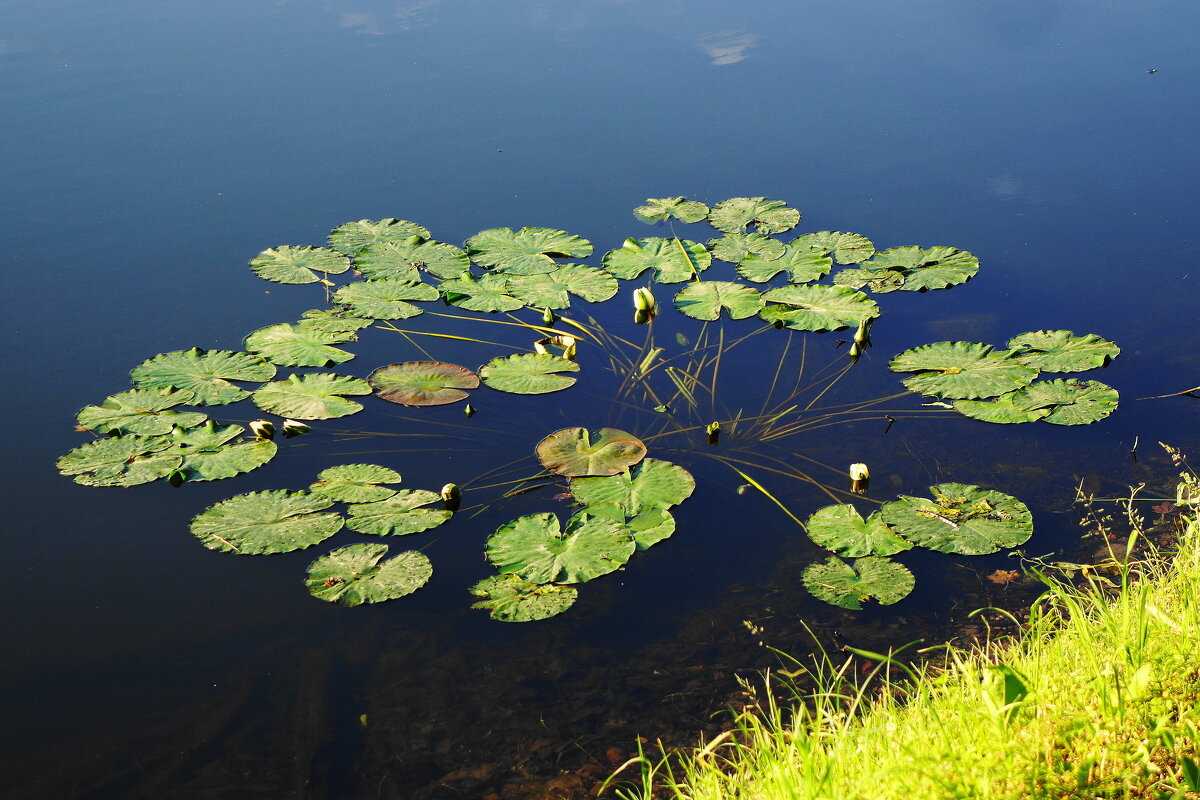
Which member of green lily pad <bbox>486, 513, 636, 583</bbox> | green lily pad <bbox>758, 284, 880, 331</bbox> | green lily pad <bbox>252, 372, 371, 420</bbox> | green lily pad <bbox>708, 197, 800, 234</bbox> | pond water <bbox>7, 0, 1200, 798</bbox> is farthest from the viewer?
green lily pad <bbox>708, 197, 800, 234</bbox>

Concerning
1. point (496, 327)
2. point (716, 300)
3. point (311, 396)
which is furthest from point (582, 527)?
point (716, 300)

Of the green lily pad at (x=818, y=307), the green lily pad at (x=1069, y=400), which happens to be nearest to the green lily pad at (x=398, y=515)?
the green lily pad at (x=818, y=307)

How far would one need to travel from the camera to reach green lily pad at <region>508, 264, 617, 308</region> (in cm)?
492

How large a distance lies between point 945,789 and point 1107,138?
20.5ft

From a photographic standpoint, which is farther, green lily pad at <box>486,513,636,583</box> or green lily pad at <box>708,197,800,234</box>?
green lily pad at <box>708,197,800,234</box>

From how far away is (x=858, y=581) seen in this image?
10.8 feet

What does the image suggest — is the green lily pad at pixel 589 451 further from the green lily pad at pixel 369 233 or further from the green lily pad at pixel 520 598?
Result: the green lily pad at pixel 369 233

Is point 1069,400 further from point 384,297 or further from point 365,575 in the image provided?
point 384,297

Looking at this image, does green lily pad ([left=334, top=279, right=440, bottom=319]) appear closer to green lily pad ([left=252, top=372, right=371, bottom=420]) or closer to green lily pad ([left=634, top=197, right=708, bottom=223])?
green lily pad ([left=252, top=372, right=371, bottom=420])

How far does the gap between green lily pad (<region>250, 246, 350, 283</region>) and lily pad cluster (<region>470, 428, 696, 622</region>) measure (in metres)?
2.01

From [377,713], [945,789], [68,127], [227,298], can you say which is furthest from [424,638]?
[68,127]

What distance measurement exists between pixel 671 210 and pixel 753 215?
500mm

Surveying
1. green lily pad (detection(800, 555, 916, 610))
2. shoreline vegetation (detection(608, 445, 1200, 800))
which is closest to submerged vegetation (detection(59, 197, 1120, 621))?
green lily pad (detection(800, 555, 916, 610))

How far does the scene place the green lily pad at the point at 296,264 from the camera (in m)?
5.20
